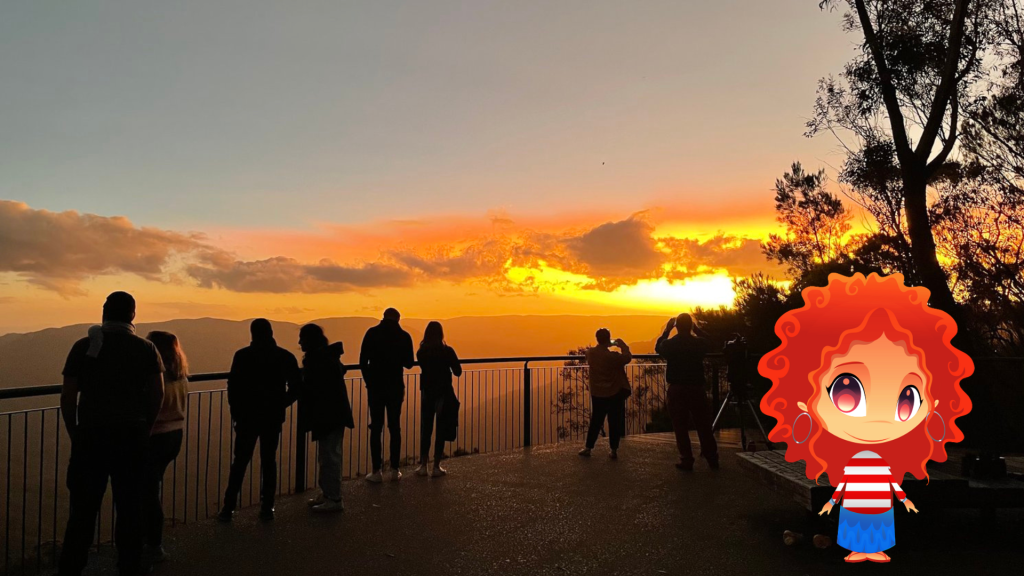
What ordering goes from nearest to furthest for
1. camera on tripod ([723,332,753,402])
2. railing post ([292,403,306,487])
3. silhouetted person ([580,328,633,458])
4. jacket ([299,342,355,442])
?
jacket ([299,342,355,442]), railing post ([292,403,306,487]), camera on tripod ([723,332,753,402]), silhouetted person ([580,328,633,458])

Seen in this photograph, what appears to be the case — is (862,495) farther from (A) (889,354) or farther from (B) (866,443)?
(A) (889,354)

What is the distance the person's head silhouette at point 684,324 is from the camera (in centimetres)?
915

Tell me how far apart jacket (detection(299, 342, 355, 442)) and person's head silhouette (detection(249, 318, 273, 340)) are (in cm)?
55

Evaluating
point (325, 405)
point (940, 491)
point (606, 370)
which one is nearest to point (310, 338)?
point (325, 405)

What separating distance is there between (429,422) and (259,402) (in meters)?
2.76

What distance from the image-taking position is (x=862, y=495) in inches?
180

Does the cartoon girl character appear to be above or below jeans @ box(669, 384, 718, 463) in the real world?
above

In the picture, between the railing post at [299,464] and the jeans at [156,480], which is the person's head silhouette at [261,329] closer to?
the jeans at [156,480]

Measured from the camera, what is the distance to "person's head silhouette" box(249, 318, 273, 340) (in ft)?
22.3

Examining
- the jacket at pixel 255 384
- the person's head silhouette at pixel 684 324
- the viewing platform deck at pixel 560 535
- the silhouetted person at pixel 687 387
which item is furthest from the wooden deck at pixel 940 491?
the jacket at pixel 255 384

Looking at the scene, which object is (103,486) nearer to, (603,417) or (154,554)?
(154,554)

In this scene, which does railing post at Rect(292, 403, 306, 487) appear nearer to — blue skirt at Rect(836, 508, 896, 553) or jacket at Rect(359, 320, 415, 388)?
jacket at Rect(359, 320, 415, 388)

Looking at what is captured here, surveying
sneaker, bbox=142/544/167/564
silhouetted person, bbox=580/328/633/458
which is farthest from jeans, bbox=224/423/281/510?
silhouetted person, bbox=580/328/633/458

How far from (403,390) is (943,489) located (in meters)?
5.53
